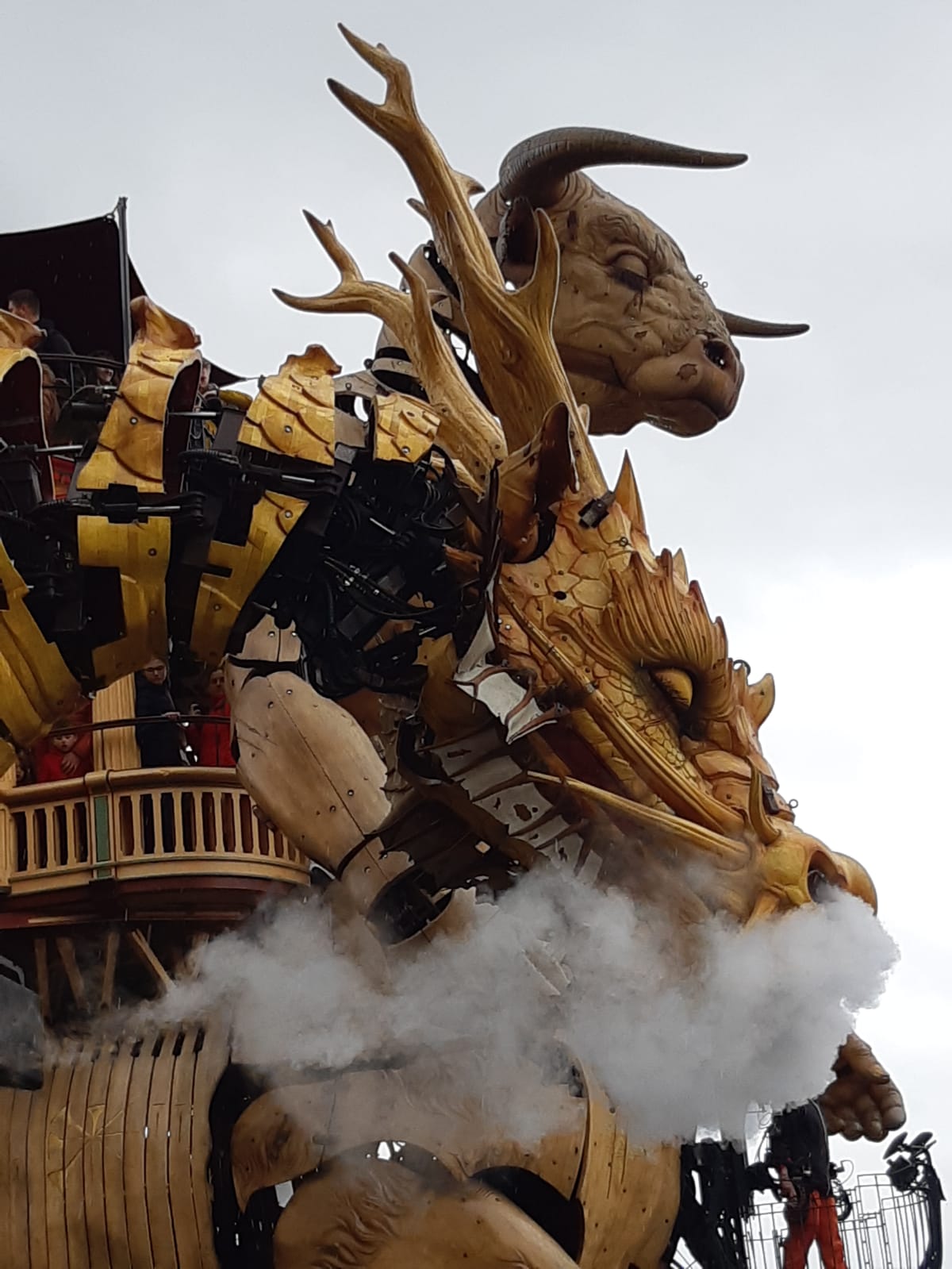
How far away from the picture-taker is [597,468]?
233 inches

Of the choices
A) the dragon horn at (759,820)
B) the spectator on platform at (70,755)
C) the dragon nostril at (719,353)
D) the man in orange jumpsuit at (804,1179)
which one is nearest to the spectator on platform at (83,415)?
the dragon horn at (759,820)

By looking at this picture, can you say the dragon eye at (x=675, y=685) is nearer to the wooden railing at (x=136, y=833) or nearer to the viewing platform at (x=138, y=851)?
the viewing platform at (x=138, y=851)

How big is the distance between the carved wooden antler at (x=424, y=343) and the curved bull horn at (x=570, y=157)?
0.56 m

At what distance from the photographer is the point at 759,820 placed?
5.20 metres

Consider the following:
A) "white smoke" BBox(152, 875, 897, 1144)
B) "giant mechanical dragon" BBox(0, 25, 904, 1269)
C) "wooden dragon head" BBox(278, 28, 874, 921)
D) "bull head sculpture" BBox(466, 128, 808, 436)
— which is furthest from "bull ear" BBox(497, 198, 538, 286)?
"white smoke" BBox(152, 875, 897, 1144)

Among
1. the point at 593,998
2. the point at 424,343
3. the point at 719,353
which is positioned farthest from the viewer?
the point at 719,353

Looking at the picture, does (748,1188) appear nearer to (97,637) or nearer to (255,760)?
(255,760)

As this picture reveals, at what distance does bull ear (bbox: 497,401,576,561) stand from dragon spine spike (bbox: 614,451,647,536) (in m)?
0.37

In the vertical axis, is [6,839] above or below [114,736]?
below

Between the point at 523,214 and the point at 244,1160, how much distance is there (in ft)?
10.8

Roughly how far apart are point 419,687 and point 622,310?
2490 mm

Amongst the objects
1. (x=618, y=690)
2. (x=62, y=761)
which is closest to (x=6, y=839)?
(x=62, y=761)

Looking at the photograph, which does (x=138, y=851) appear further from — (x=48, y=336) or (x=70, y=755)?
(x=48, y=336)

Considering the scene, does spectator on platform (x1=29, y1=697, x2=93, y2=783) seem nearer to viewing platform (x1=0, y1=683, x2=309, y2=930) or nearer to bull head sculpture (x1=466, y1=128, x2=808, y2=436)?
viewing platform (x1=0, y1=683, x2=309, y2=930)
